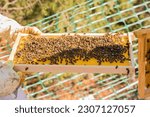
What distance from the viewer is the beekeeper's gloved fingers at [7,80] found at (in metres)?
2.29

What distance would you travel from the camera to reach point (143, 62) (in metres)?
2.41

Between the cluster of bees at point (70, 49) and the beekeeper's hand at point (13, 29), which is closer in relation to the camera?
the cluster of bees at point (70, 49)

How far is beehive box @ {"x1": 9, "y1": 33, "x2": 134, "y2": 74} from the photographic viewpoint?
2412mm

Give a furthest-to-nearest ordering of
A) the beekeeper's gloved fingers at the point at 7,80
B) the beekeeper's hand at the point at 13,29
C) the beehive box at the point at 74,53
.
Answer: the beekeeper's hand at the point at 13,29
the beehive box at the point at 74,53
the beekeeper's gloved fingers at the point at 7,80

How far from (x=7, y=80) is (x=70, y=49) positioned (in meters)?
0.47

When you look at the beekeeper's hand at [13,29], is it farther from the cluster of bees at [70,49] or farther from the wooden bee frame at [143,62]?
the wooden bee frame at [143,62]

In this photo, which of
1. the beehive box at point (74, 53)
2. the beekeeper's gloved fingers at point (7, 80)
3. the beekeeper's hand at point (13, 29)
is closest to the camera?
the beekeeper's gloved fingers at point (7, 80)

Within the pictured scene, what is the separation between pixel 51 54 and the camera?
2520 mm


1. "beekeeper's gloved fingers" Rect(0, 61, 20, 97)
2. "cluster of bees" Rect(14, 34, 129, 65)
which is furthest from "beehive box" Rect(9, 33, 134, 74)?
"beekeeper's gloved fingers" Rect(0, 61, 20, 97)

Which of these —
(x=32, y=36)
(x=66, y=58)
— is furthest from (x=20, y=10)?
(x=66, y=58)

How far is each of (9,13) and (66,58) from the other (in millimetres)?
2128

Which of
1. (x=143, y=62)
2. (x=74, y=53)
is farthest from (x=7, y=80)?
(x=143, y=62)

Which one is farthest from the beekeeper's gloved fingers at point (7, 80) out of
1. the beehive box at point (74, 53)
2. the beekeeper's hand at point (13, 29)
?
the beekeeper's hand at point (13, 29)

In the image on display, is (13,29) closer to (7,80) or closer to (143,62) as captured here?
(7,80)
